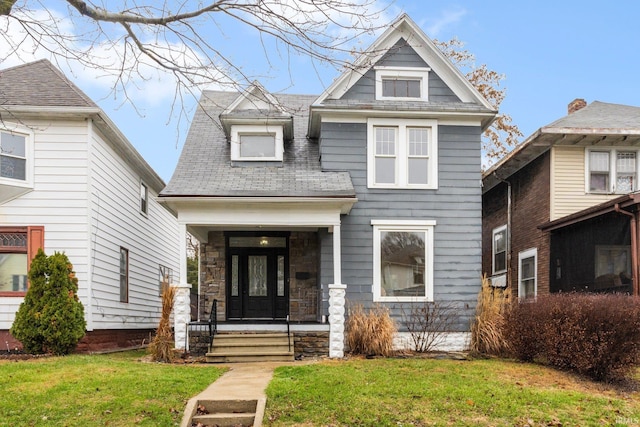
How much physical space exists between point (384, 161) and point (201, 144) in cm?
474

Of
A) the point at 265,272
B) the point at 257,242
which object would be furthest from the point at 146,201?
the point at 265,272

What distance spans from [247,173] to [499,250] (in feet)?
30.2

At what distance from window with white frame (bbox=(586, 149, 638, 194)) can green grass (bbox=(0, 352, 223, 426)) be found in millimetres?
10691

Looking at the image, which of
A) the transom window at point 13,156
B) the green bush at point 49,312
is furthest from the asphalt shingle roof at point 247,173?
the transom window at point 13,156

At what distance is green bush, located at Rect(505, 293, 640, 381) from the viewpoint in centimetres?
852

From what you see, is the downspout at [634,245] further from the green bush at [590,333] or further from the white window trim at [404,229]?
the white window trim at [404,229]

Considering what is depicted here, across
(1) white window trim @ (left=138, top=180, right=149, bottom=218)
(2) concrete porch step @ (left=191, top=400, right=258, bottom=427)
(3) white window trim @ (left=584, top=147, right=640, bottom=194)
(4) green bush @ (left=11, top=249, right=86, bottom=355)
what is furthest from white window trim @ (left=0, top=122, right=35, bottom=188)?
(3) white window trim @ (left=584, top=147, right=640, bottom=194)

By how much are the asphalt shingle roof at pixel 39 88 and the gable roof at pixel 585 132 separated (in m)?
10.5

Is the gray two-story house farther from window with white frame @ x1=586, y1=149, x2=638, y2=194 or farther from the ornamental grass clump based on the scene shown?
window with white frame @ x1=586, y1=149, x2=638, y2=194

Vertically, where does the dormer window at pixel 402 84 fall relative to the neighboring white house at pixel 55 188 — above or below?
above

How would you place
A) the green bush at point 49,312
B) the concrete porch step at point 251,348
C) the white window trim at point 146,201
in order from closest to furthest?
the green bush at point 49,312 < the concrete porch step at point 251,348 < the white window trim at point 146,201

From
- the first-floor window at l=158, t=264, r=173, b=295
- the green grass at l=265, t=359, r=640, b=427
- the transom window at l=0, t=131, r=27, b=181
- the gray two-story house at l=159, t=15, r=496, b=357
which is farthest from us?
the first-floor window at l=158, t=264, r=173, b=295

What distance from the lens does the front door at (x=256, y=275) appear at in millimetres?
14344

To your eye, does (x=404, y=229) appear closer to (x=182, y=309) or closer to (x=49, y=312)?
(x=182, y=309)
